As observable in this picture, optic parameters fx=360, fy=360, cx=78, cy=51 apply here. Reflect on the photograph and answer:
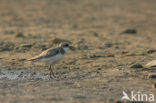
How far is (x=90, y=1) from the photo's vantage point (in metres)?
28.7

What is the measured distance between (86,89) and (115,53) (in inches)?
148

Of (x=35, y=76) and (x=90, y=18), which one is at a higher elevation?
(x=35, y=76)

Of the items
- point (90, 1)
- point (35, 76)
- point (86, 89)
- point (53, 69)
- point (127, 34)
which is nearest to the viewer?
point (86, 89)

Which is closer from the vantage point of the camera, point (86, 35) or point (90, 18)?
point (86, 35)

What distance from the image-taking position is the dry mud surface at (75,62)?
21.6ft

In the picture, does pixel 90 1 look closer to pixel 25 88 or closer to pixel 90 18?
pixel 90 18

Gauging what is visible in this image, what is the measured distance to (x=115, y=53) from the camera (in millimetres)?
10406

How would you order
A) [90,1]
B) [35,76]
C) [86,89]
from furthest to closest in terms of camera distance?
[90,1] < [35,76] < [86,89]

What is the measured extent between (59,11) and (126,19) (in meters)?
4.32

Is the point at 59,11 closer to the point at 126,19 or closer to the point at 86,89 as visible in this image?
the point at 126,19

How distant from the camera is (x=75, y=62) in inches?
368

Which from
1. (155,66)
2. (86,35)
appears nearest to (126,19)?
(86,35)

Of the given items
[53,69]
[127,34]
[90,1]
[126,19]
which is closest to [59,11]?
[126,19]

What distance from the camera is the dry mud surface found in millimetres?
6582
